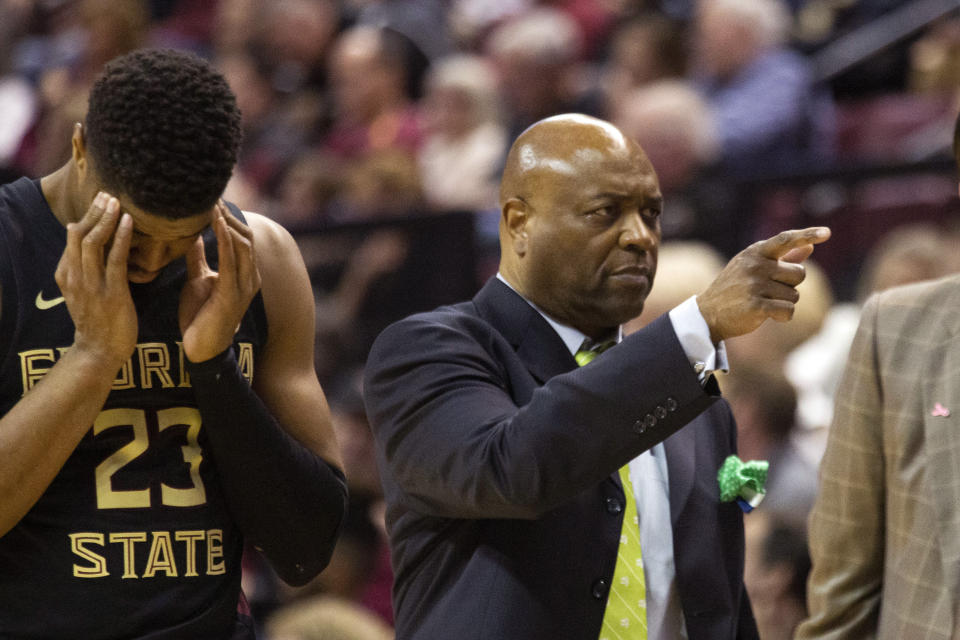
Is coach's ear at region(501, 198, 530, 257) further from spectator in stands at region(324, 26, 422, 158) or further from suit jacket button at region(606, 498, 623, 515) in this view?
spectator in stands at region(324, 26, 422, 158)

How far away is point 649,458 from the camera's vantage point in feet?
8.55

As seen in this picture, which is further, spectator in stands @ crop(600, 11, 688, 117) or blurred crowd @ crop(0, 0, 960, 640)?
spectator in stands @ crop(600, 11, 688, 117)

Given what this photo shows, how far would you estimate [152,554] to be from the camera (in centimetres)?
235

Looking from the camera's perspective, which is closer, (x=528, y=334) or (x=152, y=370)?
(x=152, y=370)

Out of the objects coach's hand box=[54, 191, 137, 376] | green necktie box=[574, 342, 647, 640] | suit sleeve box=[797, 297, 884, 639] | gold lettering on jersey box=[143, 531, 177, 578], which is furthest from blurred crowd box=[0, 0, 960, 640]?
coach's hand box=[54, 191, 137, 376]

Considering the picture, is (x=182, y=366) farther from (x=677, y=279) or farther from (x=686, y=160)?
(x=686, y=160)

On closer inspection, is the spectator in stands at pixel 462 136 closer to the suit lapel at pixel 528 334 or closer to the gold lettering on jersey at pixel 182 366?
the suit lapel at pixel 528 334

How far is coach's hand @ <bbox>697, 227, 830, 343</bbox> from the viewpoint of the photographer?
2.13 meters

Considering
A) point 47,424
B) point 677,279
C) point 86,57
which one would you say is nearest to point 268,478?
point 47,424

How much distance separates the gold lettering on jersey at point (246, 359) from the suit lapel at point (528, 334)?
44 cm

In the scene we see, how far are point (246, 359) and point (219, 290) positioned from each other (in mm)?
214

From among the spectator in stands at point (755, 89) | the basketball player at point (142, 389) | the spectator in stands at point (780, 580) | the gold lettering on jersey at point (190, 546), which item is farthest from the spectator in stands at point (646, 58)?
the gold lettering on jersey at point (190, 546)

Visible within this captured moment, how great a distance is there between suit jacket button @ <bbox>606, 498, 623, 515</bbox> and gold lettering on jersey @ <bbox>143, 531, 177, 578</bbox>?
29.4 inches

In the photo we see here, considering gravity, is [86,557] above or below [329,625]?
above
